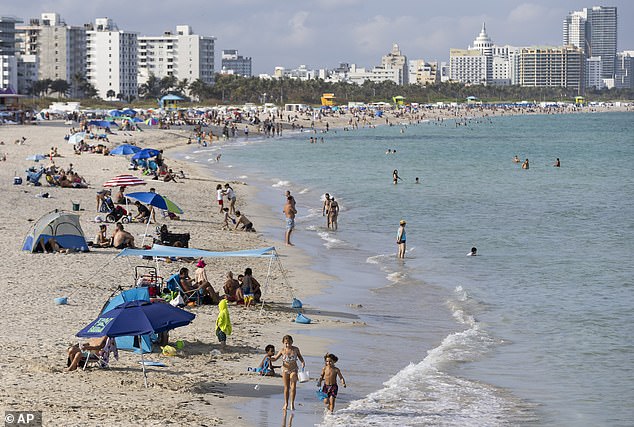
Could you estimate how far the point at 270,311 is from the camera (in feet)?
59.7

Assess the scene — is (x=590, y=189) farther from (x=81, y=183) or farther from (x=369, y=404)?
(x=369, y=404)

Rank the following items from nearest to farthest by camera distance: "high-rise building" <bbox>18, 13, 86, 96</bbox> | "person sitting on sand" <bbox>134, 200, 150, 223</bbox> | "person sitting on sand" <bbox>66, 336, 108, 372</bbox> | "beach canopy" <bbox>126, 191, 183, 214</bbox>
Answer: "person sitting on sand" <bbox>66, 336, 108, 372</bbox>
"beach canopy" <bbox>126, 191, 183, 214</bbox>
"person sitting on sand" <bbox>134, 200, 150, 223</bbox>
"high-rise building" <bbox>18, 13, 86, 96</bbox>

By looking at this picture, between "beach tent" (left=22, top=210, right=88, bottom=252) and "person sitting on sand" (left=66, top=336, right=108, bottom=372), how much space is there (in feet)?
29.4

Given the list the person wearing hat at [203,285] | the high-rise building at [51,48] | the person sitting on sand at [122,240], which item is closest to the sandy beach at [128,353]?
the person wearing hat at [203,285]

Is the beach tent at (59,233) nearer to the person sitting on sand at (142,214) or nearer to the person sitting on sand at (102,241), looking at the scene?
the person sitting on sand at (102,241)

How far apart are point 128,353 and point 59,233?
8.61m

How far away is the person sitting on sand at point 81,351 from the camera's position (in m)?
13.2

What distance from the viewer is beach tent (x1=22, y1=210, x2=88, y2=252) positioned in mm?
21953

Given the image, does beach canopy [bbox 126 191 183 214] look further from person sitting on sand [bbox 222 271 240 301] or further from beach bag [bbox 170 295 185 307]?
beach bag [bbox 170 295 185 307]

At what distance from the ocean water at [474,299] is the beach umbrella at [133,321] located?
188cm

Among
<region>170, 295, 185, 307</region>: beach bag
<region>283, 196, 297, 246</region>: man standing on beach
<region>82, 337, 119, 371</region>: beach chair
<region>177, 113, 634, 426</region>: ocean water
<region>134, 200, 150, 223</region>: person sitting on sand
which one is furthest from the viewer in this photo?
<region>134, 200, 150, 223</region>: person sitting on sand

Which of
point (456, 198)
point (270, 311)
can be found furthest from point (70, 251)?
point (456, 198)

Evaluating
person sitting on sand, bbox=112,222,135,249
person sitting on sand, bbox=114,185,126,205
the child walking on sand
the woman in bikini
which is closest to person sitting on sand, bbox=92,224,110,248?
person sitting on sand, bbox=112,222,135,249

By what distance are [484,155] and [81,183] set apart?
49179 mm
